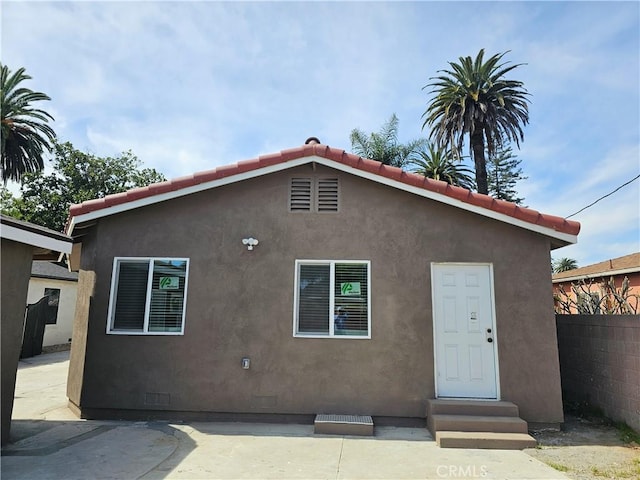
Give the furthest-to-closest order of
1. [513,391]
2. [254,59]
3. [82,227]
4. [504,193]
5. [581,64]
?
[504,193] → [581,64] → [254,59] → [82,227] → [513,391]

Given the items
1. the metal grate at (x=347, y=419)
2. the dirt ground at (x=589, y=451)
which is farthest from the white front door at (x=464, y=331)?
the metal grate at (x=347, y=419)

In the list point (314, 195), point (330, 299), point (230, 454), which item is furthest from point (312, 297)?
point (230, 454)

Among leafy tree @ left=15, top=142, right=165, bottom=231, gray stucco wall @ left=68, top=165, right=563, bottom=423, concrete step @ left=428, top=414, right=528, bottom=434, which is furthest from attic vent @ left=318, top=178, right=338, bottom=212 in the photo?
leafy tree @ left=15, top=142, right=165, bottom=231

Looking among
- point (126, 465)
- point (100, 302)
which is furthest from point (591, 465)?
point (100, 302)

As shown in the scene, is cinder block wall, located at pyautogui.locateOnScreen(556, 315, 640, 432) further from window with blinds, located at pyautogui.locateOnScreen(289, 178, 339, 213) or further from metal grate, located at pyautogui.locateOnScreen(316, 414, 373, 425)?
window with blinds, located at pyautogui.locateOnScreen(289, 178, 339, 213)

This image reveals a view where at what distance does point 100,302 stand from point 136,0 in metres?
5.19

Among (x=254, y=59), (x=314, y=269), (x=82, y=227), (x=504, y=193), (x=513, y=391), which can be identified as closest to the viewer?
(x=513, y=391)

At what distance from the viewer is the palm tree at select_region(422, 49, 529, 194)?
17750 mm

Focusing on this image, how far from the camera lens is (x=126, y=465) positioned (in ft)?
15.1

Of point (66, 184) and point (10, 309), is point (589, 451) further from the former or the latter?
point (66, 184)

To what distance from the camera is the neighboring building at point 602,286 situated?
30.2 feet

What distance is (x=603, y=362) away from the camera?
652cm

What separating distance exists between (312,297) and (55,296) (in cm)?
1647

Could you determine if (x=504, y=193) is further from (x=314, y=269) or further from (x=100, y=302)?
(x=100, y=302)
